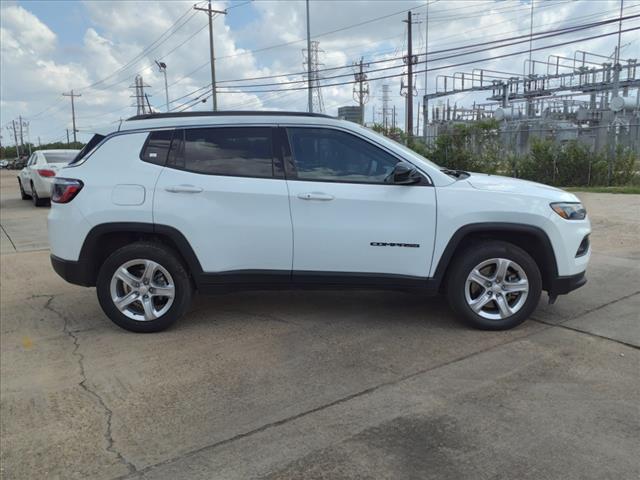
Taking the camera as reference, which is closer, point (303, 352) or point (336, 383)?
point (336, 383)

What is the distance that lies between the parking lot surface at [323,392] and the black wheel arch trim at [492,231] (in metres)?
0.54

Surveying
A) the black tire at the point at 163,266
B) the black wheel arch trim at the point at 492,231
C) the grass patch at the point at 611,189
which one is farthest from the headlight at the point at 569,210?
the grass patch at the point at 611,189

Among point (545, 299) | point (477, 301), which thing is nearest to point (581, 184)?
point (545, 299)

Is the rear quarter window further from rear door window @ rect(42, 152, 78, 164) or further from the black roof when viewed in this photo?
rear door window @ rect(42, 152, 78, 164)

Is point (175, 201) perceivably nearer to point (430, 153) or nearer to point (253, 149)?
point (253, 149)

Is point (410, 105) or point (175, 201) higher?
point (410, 105)

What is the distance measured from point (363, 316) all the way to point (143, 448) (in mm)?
2548

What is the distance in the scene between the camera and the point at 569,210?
459 cm

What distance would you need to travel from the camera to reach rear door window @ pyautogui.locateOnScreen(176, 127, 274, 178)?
4.59 meters

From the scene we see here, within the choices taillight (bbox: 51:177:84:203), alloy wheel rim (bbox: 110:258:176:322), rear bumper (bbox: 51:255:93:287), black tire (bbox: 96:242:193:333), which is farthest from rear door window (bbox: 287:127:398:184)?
rear bumper (bbox: 51:255:93:287)

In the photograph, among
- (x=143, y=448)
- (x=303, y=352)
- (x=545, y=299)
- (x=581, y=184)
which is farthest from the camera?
(x=581, y=184)

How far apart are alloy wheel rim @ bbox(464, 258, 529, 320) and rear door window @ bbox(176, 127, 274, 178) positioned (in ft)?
6.37

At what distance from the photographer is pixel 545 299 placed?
217 inches

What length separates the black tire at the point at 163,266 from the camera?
4605 mm
